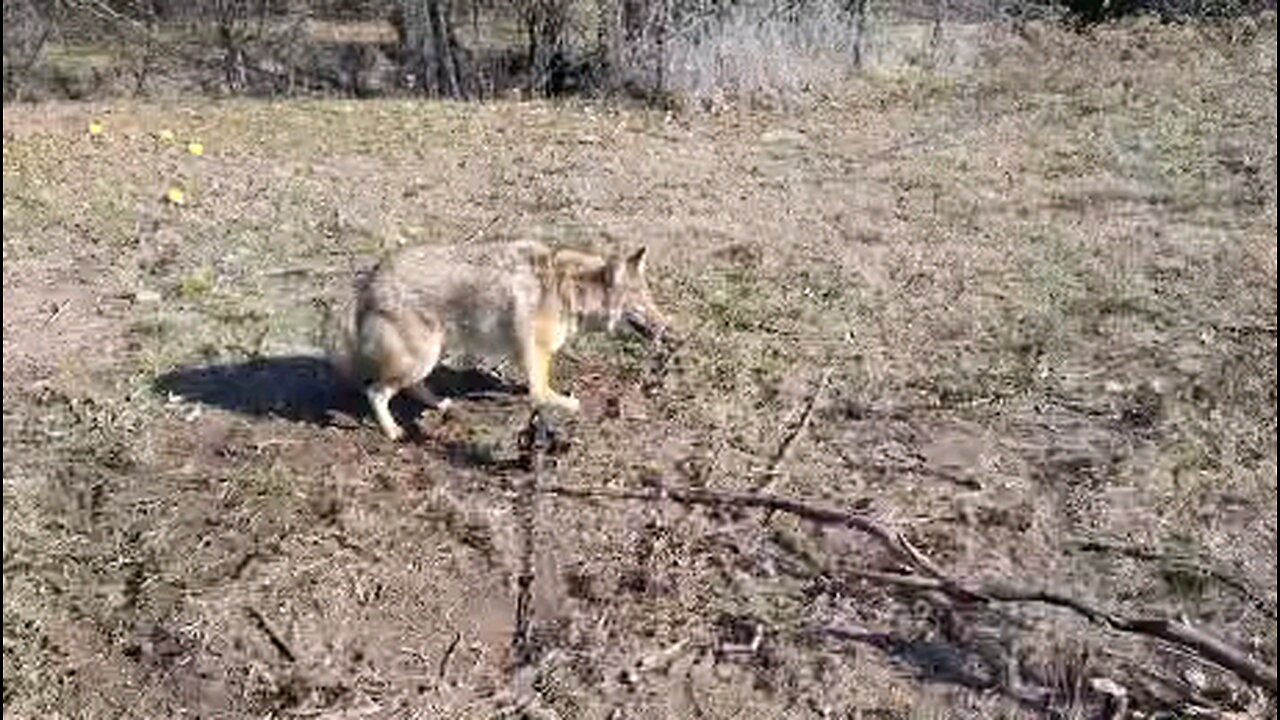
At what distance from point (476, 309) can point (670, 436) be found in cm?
93

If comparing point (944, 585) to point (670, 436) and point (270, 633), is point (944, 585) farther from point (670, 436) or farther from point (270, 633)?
point (270, 633)

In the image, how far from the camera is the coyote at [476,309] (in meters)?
6.07

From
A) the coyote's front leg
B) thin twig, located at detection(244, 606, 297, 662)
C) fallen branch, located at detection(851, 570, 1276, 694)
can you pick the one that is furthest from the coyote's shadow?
fallen branch, located at detection(851, 570, 1276, 694)

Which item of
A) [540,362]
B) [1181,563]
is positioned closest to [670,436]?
[540,362]

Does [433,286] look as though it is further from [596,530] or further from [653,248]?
[653,248]

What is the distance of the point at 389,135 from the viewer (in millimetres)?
10578

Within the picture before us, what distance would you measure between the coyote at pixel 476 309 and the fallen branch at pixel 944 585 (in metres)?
0.72

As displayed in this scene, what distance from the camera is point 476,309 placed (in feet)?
20.1

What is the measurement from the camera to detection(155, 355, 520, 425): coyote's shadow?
6473 millimetres

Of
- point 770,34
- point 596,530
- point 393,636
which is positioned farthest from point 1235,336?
point 770,34

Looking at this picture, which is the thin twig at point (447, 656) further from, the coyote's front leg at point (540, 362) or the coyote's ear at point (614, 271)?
the coyote's ear at point (614, 271)

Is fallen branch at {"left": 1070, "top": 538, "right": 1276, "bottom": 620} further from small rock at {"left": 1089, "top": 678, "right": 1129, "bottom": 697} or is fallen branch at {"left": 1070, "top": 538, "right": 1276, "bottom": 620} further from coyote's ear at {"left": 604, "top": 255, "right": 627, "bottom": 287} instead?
coyote's ear at {"left": 604, "top": 255, "right": 627, "bottom": 287}

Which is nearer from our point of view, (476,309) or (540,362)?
(476,309)

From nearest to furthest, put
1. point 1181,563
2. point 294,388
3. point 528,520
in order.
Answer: point 1181,563
point 528,520
point 294,388
